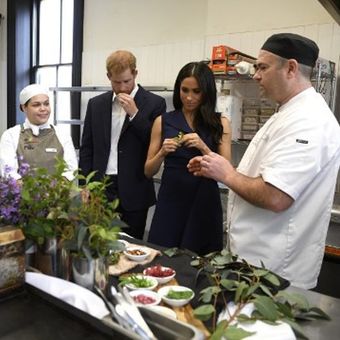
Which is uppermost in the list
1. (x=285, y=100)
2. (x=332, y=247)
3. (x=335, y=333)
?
(x=285, y=100)

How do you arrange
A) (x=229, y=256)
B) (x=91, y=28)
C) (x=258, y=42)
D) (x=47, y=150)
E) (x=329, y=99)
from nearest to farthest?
(x=229, y=256), (x=47, y=150), (x=329, y=99), (x=258, y=42), (x=91, y=28)

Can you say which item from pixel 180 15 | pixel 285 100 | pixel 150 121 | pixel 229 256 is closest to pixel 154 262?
pixel 229 256

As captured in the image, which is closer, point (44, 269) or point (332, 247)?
point (44, 269)

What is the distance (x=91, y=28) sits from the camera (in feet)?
13.5

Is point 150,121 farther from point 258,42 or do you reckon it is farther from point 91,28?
point 91,28

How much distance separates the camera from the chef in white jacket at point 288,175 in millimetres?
1245

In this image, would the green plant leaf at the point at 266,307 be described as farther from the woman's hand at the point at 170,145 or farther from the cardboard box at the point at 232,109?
the cardboard box at the point at 232,109

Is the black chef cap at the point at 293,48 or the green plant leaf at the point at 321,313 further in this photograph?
the black chef cap at the point at 293,48

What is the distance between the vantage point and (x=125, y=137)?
2.03 meters

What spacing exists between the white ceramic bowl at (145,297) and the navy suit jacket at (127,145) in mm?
1105

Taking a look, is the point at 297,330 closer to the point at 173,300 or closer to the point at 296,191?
the point at 173,300

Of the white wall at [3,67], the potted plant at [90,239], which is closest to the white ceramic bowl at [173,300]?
the potted plant at [90,239]

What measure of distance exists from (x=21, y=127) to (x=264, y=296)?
5.95ft

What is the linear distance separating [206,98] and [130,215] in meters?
0.73
